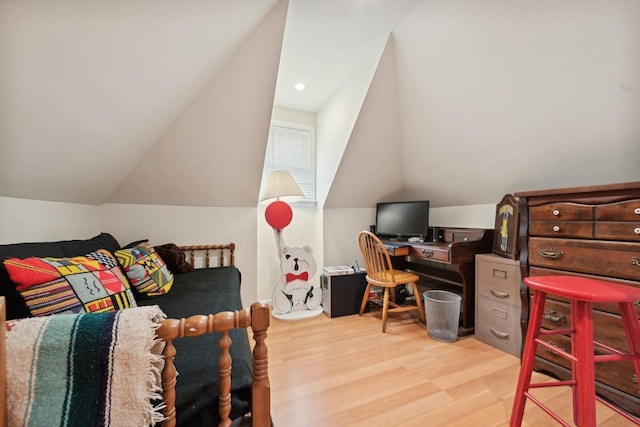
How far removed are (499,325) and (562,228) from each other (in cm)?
88

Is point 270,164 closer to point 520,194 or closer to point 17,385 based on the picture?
point 520,194

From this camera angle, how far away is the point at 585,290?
1029 mm

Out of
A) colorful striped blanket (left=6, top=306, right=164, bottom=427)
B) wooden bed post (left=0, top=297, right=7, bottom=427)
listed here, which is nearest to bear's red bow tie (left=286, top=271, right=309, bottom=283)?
colorful striped blanket (left=6, top=306, right=164, bottom=427)

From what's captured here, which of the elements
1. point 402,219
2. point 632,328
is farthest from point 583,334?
point 402,219

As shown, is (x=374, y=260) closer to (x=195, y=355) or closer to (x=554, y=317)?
(x=554, y=317)

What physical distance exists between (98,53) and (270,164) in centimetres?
200

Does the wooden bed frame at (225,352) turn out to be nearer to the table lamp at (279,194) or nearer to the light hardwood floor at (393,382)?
the light hardwood floor at (393,382)

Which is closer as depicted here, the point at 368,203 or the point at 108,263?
the point at 108,263

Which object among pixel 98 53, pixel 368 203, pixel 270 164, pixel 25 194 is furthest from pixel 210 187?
pixel 368 203

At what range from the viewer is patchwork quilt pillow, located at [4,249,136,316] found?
33.5 inches

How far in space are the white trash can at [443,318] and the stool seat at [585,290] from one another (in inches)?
37.8

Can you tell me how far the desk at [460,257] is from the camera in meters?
2.19

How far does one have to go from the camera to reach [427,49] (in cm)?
193

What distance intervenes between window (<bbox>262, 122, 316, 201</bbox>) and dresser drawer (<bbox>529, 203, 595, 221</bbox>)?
2.19 m
